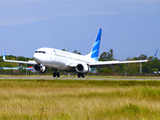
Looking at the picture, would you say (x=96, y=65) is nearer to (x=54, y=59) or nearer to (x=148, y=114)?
(x=54, y=59)

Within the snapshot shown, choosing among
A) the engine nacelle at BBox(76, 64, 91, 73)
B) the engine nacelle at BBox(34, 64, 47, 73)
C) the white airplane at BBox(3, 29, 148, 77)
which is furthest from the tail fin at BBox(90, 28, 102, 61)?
the engine nacelle at BBox(34, 64, 47, 73)

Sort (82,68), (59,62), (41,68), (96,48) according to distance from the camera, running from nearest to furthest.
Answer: (41,68) → (59,62) → (82,68) → (96,48)

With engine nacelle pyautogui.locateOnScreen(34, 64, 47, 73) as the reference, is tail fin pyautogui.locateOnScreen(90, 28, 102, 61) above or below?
above

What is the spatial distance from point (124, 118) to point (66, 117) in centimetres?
165

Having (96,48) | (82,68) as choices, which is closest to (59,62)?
(82,68)

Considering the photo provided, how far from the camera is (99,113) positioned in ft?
32.4

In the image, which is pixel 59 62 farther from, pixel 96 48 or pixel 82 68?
pixel 96 48

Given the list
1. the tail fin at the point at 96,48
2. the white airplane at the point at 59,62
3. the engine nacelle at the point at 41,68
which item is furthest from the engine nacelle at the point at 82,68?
the tail fin at the point at 96,48

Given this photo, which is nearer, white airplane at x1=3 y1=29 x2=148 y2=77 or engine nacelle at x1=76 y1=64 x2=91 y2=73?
white airplane at x1=3 y1=29 x2=148 y2=77

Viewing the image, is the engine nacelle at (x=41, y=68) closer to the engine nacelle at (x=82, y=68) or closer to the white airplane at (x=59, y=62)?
the white airplane at (x=59, y=62)

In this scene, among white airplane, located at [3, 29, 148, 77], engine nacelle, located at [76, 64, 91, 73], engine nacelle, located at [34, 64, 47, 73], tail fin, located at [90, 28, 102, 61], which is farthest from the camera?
tail fin, located at [90, 28, 102, 61]

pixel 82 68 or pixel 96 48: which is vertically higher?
pixel 96 48

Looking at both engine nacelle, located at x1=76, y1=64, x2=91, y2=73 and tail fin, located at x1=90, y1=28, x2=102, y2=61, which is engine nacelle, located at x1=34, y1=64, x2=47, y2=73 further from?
tail fin, located at x1=90, y1=28, x2=102, y2=61

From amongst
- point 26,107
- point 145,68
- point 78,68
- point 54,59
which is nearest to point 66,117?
point 26,107
